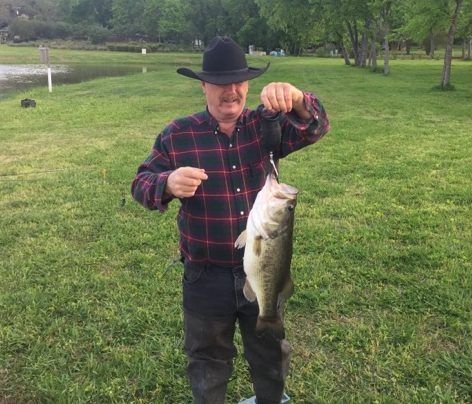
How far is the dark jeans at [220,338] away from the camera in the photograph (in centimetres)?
271

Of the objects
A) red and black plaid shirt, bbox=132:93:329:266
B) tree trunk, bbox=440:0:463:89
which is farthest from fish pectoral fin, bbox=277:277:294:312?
tree trunk, bbox=440:0:463:89

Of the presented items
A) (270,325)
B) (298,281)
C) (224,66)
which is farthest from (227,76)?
(298,281)

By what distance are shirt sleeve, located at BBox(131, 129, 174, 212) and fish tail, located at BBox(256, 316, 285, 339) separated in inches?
29.6

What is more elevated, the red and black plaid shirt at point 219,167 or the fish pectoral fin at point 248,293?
the red and black plaid shirt at point 219,167

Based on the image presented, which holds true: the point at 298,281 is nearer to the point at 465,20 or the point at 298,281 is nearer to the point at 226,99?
the point at 226,99

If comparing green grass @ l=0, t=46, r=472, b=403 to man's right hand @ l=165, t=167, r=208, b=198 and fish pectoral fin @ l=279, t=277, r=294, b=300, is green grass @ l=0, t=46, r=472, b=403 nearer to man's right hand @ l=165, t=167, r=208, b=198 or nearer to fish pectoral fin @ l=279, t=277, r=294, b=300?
fish pectoral fin @ l=279, t=277, r=294, b=300

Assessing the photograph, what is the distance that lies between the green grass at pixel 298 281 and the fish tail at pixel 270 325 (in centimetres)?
96

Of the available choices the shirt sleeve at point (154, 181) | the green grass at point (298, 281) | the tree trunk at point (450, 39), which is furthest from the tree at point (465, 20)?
the shirt sleeve at point (154, 181)

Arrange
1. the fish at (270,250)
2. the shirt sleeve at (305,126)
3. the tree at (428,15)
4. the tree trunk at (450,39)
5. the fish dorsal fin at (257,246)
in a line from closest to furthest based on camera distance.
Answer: the fish at (270,250) → the fish dorsal fin at (257,246) → the shirt sleeve at (305,126) → the tree trunk at (450,39) → the tree at (428,15)

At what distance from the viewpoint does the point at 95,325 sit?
4.04m

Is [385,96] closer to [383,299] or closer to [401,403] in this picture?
[383,299]

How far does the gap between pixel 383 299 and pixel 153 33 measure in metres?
102

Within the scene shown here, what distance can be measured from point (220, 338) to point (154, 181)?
98 centimetres

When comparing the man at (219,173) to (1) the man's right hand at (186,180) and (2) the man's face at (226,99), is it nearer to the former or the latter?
(2) the man's face at (226,99)
